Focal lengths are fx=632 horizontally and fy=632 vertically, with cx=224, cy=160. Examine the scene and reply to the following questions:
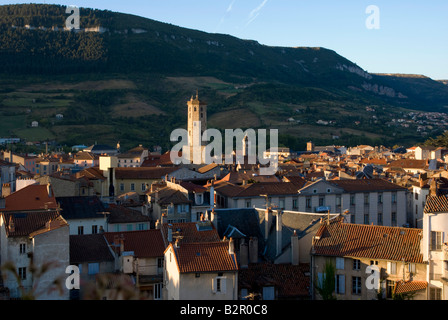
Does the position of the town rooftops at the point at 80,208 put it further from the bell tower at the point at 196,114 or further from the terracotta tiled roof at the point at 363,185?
the bell tower at the point at 196,114

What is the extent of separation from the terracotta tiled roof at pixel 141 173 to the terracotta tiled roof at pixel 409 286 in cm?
3355

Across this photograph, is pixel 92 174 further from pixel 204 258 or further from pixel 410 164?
pixel 410 164

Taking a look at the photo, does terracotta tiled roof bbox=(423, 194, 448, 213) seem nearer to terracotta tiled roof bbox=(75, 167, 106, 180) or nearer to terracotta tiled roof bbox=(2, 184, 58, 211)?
terracotta tiled roof bbox=(2, 184, 58, 211)

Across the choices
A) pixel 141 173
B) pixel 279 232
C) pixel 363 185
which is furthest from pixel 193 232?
pixel 141 173

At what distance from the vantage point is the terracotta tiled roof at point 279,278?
22750 millimetres

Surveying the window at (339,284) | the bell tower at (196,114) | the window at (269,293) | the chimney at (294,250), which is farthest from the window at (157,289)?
the bell tower at (196,114)

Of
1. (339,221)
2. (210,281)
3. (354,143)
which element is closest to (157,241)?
(210,281)

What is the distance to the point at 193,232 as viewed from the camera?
26.6 metres

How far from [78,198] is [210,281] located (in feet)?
51.7

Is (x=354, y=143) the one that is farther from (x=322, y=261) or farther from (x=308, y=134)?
(x=322, y=261)

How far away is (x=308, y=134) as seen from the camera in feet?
473

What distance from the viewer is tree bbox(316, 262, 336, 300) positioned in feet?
73.7

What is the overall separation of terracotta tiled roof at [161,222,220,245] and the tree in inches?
206
